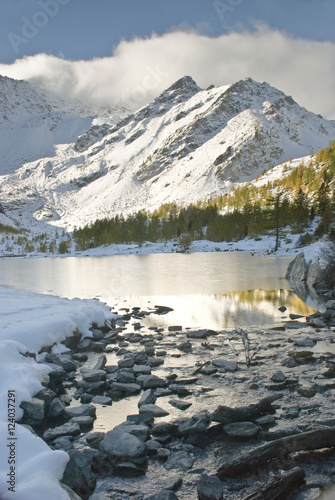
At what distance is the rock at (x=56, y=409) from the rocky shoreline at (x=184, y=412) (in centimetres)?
2

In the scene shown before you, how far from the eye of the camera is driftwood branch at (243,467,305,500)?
4.29 metres

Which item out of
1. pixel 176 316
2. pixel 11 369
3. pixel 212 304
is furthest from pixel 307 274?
pixel 11 369

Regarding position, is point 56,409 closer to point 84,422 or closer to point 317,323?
point 84,422

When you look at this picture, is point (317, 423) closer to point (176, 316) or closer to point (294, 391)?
point (294, 391)

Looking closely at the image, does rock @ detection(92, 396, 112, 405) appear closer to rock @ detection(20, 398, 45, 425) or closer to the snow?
the snow

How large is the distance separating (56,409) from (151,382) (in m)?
2.46

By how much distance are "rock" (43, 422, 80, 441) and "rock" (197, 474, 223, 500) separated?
268cm

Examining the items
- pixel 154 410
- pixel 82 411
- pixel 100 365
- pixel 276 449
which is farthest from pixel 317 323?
pixel 82 411

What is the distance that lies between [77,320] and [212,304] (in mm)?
9235

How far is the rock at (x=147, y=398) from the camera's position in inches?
286

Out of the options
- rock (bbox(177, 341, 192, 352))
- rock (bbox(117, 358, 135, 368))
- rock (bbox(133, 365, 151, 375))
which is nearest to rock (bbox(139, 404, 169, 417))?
rock (bbox(133, 365, 151, 375))

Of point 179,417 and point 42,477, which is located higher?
point 42,477

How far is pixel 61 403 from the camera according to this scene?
691 centimetres

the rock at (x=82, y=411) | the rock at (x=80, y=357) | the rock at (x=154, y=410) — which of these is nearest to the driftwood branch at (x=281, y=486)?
the rock at (x=154, y=410)
